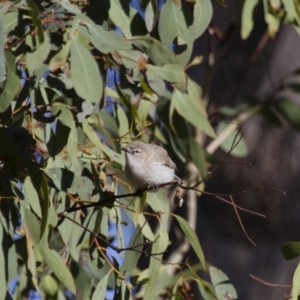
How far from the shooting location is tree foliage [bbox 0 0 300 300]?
7.45 ft

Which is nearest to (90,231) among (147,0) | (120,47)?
(120,47)

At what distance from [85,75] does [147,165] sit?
3.81 ft

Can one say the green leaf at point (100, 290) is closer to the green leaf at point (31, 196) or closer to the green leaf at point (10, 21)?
the green leaf at point (31, 196)

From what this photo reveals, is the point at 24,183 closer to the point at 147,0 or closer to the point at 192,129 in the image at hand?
the point at 147,0

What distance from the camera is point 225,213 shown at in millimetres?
4156

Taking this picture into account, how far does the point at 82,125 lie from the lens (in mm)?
2713

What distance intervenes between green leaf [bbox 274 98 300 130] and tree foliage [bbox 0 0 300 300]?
2.23 ft

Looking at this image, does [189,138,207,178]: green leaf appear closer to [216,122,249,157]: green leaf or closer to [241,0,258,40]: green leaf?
[216,122,249,157]: green leaf

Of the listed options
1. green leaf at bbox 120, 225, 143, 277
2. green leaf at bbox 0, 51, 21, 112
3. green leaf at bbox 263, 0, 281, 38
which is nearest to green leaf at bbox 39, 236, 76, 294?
green leaf at bbox 120, 225, 143, 277

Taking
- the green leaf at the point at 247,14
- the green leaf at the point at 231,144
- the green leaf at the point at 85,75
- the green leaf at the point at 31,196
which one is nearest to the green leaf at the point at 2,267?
the green leaf at the point at 31,196

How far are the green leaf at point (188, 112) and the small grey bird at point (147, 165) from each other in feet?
0.65

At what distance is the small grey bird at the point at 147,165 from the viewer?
300 centimetres

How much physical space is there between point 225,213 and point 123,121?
127 centimetres

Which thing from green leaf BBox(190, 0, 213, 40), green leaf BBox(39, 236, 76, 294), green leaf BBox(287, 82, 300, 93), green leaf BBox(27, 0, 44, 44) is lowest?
green leaf BBox(287, 82, 300, 93)
